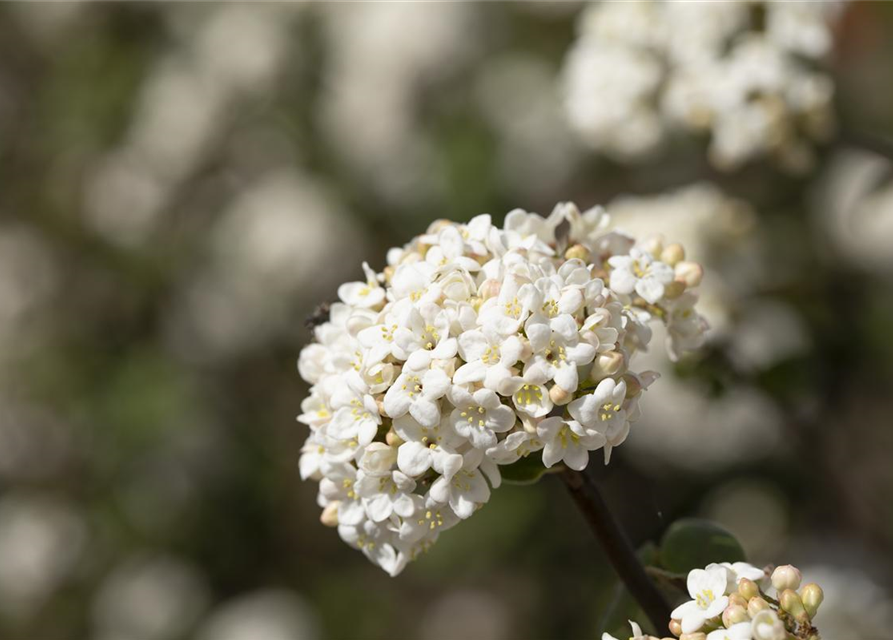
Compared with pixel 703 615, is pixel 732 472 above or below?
below

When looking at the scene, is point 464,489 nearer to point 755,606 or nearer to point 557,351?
point 557,351

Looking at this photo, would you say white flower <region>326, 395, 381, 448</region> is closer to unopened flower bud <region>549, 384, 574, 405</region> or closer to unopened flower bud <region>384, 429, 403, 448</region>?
unopened flower bud <region>384, 429, 403, 448</region>


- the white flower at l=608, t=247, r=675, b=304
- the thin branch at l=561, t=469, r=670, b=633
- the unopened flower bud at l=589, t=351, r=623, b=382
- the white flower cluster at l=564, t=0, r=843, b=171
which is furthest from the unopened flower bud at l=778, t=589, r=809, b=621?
the white flower cluster at l=564, t=0, r=843, b=171

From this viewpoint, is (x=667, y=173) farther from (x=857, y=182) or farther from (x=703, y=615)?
(x=703, y=615)

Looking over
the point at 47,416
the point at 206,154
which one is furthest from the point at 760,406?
the point at 47,416

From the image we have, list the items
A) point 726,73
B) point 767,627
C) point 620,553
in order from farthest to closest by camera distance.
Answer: point 726,73
point 620,553
point 767,627

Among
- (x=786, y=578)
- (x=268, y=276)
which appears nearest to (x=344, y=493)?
(x=786, y=578)

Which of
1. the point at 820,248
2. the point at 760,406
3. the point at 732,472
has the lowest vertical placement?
the point at 732,472
